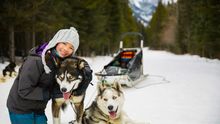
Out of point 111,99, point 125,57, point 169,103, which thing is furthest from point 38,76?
point 125,57

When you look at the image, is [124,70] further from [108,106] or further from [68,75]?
[68,75]

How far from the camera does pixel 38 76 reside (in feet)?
10.8

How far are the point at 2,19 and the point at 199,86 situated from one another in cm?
943

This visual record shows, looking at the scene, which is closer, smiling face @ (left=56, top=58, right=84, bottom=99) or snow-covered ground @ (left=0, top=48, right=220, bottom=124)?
smiling face @ (left=56, top=58, right=84, bottom=99)

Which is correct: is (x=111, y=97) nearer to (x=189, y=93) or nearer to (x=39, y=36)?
(x=189, y=93)

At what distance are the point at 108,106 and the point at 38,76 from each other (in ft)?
3.45

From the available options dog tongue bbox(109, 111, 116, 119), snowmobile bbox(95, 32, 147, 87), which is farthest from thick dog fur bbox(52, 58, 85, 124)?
snowmobile bbox(95, 32, 147, 87)

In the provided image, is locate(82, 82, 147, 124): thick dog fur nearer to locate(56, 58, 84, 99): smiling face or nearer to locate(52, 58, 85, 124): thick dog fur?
locate(52, 58, 85, 124): thick dog fur

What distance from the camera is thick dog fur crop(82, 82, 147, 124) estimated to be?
13.0 feet

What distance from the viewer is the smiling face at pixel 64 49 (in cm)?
335

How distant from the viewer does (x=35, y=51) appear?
348 centimetres

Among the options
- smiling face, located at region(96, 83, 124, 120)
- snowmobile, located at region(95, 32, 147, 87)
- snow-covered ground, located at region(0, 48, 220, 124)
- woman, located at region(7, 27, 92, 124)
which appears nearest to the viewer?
woman, located at region(7, 27, 92, 124)

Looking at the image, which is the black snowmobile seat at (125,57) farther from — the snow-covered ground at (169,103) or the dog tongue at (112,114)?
the dog tongue at (112,114)

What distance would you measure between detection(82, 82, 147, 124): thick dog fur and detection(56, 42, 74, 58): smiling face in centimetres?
85
